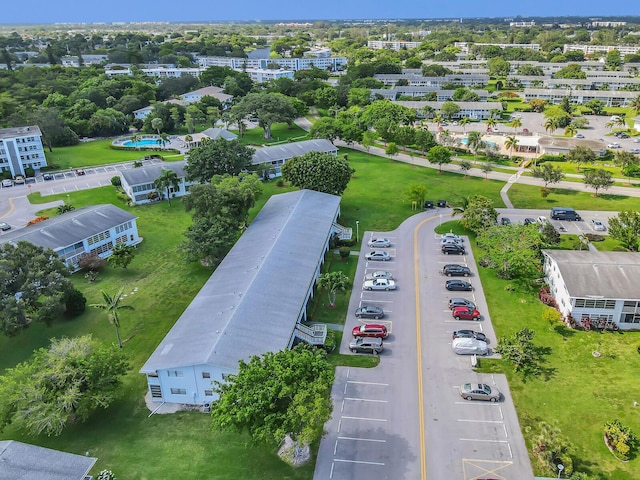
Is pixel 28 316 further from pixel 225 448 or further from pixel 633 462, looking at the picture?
pixel 633 462

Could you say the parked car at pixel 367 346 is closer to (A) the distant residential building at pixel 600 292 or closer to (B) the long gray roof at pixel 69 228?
(A) the distant residential building at pixel 600 292

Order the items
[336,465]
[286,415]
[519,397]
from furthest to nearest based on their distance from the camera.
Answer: [519,397] → [336,465] → [286,415]

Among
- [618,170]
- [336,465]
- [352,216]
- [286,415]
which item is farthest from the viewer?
[618,170]

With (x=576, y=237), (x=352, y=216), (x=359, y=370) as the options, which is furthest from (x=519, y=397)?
(x=352, y=216)

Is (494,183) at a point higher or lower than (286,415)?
lower

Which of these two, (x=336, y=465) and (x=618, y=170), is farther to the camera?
(x=618, y=170)

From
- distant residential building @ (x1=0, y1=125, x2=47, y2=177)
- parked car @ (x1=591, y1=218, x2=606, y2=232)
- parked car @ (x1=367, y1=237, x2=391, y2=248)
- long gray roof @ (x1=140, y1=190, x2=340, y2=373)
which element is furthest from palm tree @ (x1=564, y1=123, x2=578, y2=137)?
distant residential building @ (x1=0, y1=125, x2=47, y2=177)

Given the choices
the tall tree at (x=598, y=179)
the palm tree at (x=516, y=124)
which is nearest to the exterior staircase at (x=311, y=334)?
the tall tree at (x=598, y=179)
